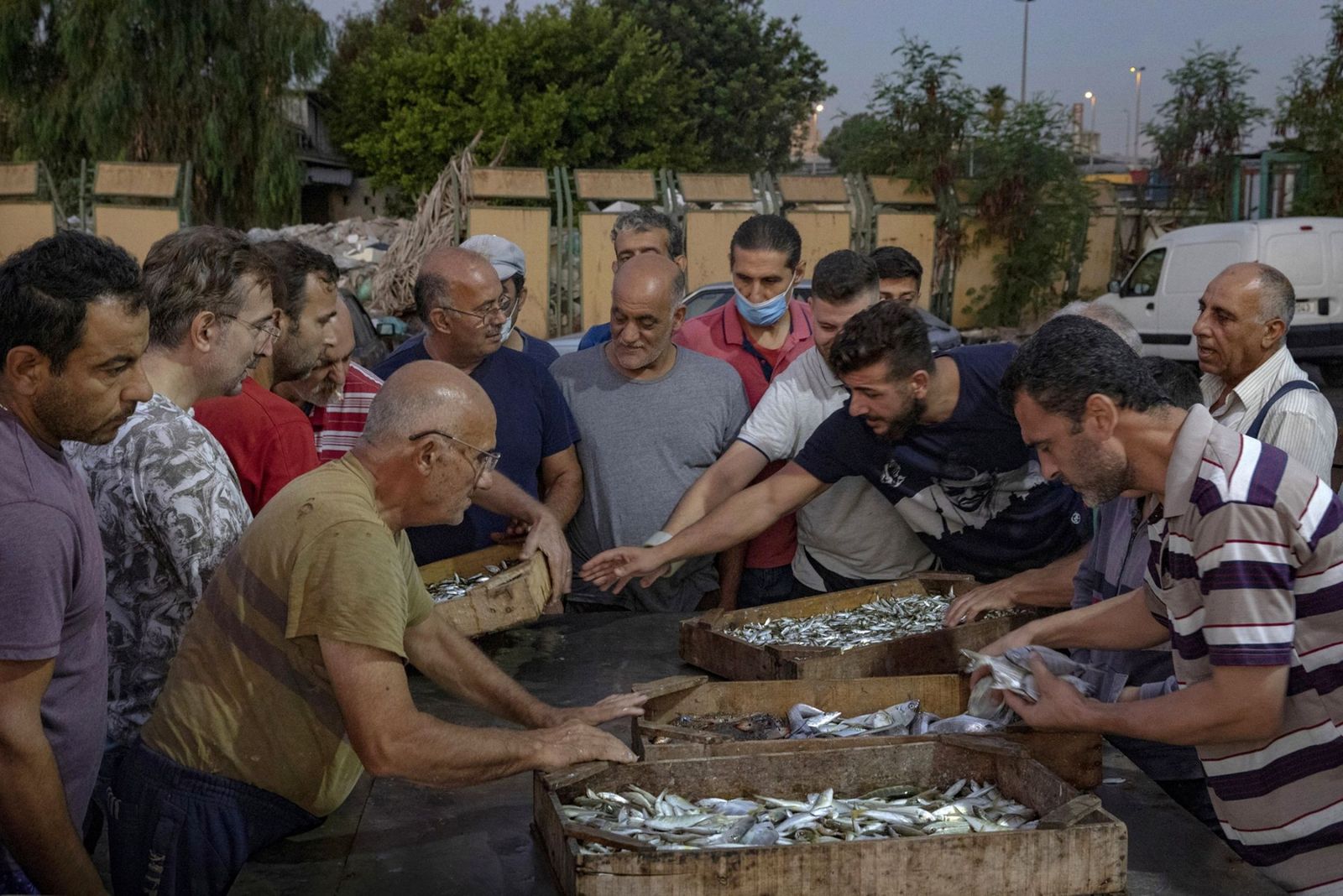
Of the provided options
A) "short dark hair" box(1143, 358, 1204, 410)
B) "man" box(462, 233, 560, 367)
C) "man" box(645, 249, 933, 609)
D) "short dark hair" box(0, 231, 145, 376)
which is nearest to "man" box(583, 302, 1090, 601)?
"man" box(645, 249, 933, 609)

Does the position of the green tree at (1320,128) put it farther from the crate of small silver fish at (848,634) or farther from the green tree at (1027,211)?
the crate of small silver fish at (848,634)

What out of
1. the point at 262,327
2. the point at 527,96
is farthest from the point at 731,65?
the point at 262,327

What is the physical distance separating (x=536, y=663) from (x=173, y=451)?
59.9 inches

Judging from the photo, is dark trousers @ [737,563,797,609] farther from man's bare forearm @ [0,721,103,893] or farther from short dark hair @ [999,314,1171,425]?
man's bare forearm @ [0,721,103,893]

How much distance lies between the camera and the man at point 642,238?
19.7 ft

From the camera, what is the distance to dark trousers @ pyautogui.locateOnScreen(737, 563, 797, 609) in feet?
16.5

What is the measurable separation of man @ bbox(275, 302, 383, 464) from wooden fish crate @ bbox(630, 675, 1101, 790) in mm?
1935

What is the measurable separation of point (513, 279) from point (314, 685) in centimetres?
330

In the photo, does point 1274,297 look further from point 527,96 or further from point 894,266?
point 527,96

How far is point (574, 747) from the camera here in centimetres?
275

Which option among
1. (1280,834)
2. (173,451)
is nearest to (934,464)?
(1280,834)

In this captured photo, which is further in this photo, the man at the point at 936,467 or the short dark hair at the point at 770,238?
the short dark hair at the point at 770,238

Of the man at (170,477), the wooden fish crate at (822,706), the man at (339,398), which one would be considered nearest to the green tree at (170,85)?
the man at (339,398)

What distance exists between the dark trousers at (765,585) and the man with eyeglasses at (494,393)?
31.2 inches
